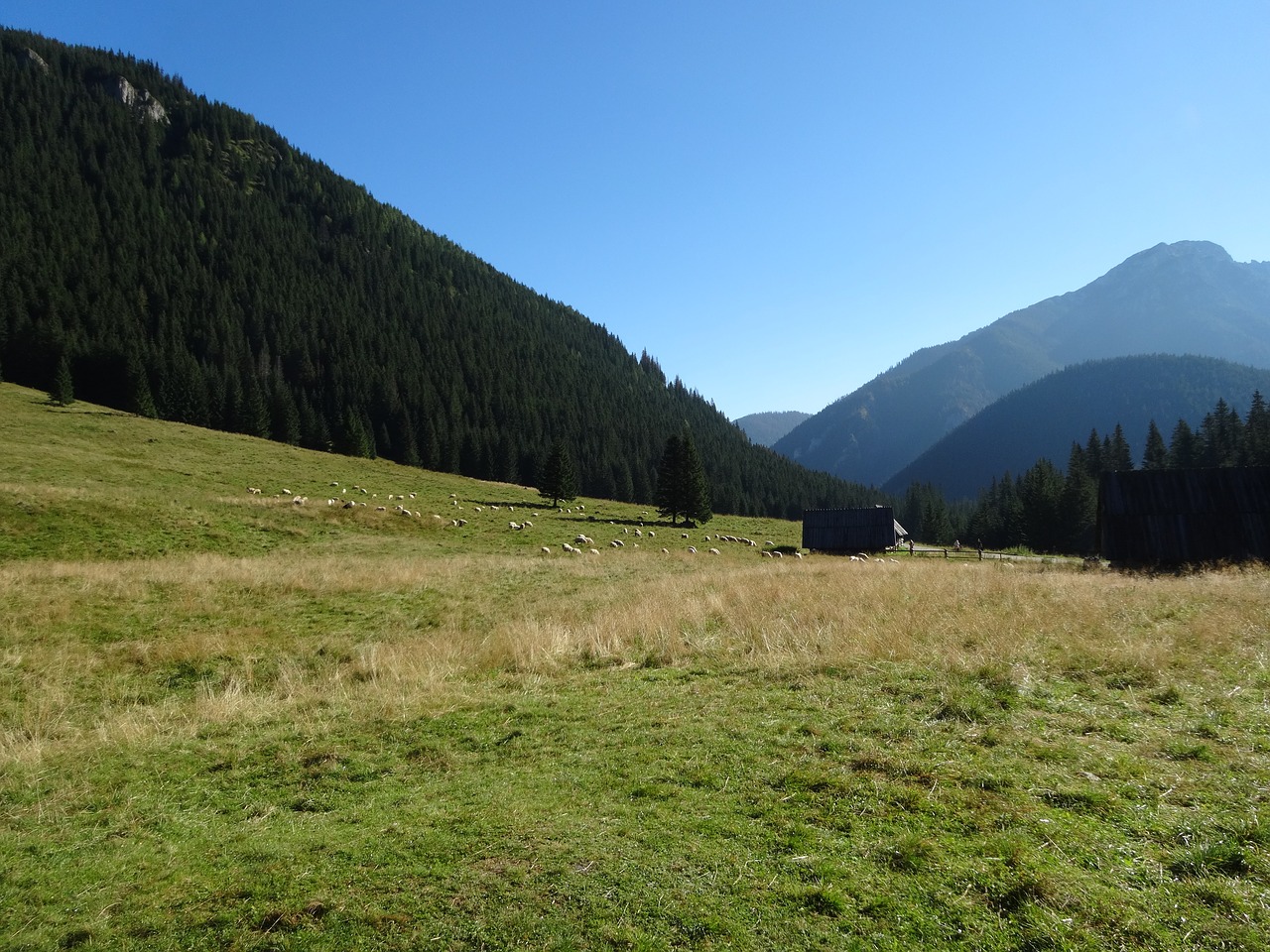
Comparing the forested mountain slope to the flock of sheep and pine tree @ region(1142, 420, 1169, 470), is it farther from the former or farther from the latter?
pine tree @ region(1142, 420, 1169, 470)

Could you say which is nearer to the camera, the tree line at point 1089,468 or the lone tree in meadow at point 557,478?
the lone tree in meadow at point 557,478

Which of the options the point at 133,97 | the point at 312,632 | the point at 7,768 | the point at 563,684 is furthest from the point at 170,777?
the point at 133,97

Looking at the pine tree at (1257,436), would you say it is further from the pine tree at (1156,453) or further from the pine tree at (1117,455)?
the pine tree at (1117,455)

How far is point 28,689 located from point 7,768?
17.0 ft

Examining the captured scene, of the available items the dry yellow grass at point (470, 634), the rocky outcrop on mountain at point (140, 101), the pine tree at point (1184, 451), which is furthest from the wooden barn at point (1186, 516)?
the rocky outcrop on mountain at point (140, 101)

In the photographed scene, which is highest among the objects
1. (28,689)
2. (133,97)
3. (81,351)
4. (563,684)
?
(133,97)

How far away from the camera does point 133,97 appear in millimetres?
180000

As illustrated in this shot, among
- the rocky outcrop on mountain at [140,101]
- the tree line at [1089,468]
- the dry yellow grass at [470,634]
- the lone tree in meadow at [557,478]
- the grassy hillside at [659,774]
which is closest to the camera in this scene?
the grassy hillside at [659,774]

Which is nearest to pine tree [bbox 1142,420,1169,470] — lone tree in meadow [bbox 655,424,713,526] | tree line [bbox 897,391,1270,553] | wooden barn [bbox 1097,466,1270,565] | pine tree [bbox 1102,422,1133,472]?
tree line [bbox 897,391,1270,553]

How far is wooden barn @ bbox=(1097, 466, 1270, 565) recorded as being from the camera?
28453 mm

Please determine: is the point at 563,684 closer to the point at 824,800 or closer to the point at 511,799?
the point at 511,799

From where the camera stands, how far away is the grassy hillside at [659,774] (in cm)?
373

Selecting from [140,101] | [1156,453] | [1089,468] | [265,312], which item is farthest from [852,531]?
[140,101]

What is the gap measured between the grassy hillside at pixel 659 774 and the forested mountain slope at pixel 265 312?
77134 millimetres
